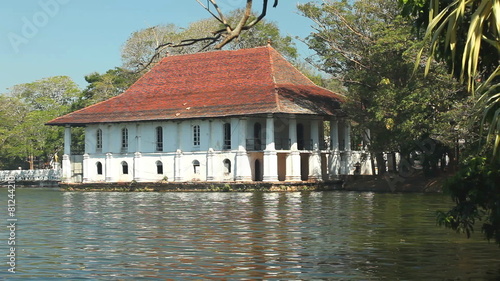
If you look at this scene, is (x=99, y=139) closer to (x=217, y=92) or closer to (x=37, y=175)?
(x=217, y=92)

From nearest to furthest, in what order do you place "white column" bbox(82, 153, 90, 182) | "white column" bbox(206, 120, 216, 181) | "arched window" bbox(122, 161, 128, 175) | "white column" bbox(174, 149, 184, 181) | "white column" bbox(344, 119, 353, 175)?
"white column" bbox(206, 120, 216, 181)
"white column" bbox(174, 149, 184, 181)
"white column" bbox(344, 119, 353, 175)
"arched window" bbox(122, 161, 128, 175)
"white column" bbox(82, 153, 90, 182)

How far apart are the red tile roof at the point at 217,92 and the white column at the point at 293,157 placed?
1.91m

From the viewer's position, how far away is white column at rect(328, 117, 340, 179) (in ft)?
185

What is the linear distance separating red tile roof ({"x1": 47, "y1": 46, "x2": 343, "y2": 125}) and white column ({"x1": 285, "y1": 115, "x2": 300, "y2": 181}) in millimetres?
1906

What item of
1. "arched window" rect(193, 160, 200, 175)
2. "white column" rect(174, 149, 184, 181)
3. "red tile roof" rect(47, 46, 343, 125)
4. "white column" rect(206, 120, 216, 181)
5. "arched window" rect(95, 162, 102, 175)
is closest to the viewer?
"red tile roof" rect(47, 46, 343, 125)

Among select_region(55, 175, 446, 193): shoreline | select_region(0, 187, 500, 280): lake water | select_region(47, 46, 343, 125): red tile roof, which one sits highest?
select_region(47, 46, 343, 125): red tile roof

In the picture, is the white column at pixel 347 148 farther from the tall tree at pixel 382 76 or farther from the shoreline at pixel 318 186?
the tall tree at pixel 382 76

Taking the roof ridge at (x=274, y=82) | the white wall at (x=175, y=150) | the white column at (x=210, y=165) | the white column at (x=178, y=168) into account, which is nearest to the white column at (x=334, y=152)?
the white wall at (x=175, y=150)

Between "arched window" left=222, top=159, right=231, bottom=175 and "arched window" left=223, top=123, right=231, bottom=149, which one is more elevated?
"arched window" left=223, top=123, right=231, bottom=149

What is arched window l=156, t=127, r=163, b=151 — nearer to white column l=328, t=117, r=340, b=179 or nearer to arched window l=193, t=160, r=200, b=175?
arched window l=193, t=160, r=200, b=175

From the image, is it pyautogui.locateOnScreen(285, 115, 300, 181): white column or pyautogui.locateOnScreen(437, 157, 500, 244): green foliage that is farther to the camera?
pyautogui.locateOnScreen(285, 115, 300, 181): white column

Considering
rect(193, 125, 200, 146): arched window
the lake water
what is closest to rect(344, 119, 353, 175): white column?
rect(193, 125, 200, 146): arched window

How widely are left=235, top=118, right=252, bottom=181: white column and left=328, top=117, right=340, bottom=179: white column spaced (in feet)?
20.6

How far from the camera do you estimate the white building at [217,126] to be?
176 feet
